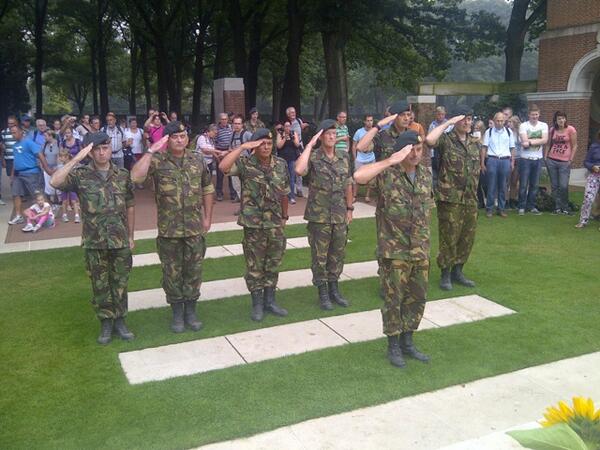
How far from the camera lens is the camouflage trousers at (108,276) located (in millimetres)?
5164

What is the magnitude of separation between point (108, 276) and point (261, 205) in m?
1.53

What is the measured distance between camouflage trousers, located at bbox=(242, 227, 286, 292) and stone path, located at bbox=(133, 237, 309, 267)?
8.53ft

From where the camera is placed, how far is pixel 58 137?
464 inches

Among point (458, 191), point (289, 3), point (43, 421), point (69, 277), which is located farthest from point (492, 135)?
point (289, 3)

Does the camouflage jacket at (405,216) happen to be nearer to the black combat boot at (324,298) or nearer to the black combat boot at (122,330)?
the black combat boot at (324,298)

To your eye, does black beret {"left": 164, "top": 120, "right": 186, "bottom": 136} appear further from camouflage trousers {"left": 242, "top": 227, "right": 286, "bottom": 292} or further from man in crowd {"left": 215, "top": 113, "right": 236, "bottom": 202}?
Answer: man in crowd {"left": 215, "top": 113, "right": 236, "bottom": 202}

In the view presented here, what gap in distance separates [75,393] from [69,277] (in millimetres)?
3310

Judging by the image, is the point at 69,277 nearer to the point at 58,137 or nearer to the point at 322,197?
the point at 322,197

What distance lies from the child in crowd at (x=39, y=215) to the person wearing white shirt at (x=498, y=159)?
24.9 feet

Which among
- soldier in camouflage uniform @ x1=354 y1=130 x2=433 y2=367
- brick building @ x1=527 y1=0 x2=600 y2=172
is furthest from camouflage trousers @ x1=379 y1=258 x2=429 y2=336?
brick building @ x1=527 y1=0 x2=600 y2=172

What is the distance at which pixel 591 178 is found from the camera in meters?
9.74

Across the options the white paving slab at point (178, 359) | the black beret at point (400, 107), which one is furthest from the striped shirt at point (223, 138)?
the white paving slab at point (178, 359)

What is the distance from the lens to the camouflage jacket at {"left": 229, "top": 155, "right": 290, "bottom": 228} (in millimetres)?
5688

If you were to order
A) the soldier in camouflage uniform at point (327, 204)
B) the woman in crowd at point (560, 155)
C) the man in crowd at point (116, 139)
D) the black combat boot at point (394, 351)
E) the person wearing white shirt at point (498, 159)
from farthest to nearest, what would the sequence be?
the man in crowd at point (116, 139)
the woman in crowd at point (560, 155)
the person wearing white shirt at point (498, 159)
the soldier in camouflage uniform at point (327, 204)
the black combat boot at point (394, 351)
